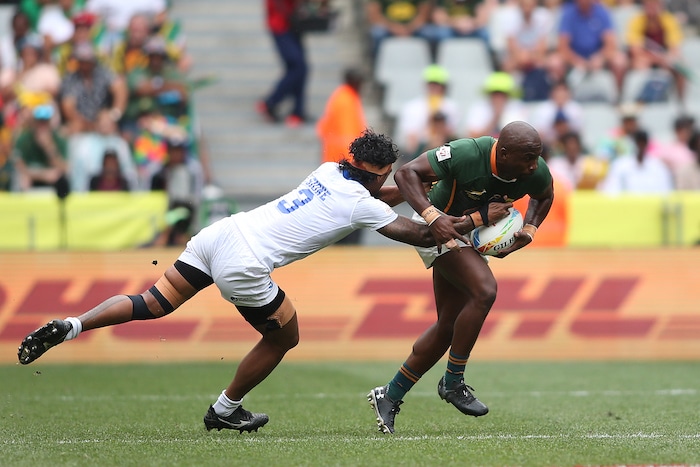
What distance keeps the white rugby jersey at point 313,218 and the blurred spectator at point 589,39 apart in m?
11.8

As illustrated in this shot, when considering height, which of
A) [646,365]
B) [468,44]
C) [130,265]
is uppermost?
[468,44]

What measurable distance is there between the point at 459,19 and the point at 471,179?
1143cm

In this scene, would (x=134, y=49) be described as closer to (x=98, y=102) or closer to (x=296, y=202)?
(x=98, y=102)

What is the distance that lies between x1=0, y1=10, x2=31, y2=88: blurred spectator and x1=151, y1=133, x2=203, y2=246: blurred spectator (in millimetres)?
3179

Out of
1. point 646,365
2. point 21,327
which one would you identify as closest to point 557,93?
point 646,365

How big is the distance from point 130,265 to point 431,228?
6402 mm

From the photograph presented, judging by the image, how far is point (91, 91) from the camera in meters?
16.5

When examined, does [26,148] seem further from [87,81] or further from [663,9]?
[663,9]

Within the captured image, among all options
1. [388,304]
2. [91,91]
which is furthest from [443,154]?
[91,91]

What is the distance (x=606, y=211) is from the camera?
14633 mm

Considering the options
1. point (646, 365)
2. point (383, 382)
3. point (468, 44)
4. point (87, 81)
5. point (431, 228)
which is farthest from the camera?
point (468, 44)

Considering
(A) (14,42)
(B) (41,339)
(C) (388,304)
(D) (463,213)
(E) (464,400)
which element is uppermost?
(D) (463,213)

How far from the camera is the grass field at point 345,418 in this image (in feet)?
22.5

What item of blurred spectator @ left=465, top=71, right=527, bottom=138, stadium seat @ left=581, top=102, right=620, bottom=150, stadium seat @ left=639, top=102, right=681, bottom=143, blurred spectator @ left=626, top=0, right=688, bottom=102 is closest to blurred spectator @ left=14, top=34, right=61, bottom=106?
blurred spectator @ left=465, top=71, right=527, bottom=138
